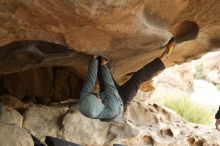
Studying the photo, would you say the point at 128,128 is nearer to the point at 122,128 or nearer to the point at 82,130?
the point at 122,128

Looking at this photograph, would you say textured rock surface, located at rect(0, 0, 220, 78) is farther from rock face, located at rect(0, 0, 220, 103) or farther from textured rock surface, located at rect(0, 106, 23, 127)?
textured rock surface, located at rect(0, 106, 23, 127)

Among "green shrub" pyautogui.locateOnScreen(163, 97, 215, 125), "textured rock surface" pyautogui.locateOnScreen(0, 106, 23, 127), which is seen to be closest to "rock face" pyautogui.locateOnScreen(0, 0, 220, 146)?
"textured rock surface" pyautogui.locateOnScreen(0, 106, 23, 127)

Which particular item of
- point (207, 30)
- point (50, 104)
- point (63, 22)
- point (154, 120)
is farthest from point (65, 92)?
point (63, 22)

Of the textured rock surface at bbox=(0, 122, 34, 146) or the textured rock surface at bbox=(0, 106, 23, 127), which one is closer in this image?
the textured rock surface at bbox=(0, 122, 34, 146)

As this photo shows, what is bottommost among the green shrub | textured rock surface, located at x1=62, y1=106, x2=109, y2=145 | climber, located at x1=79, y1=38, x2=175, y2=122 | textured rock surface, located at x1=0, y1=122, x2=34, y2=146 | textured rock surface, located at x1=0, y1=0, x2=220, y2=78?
the green shrub

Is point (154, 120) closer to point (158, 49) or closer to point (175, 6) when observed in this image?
point (158, 49)

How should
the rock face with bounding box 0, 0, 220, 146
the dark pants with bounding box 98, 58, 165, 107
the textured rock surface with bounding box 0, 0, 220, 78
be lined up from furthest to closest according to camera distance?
the dark pants with bounding box 98, 58, 165, 107
the rock face with bounding box 0, 0, 220, 146
the textured rock surface with bounding box 0, 0, 220, 78

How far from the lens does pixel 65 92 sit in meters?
6.03

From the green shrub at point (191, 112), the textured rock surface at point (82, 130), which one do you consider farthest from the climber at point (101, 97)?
the green shrub at point (191, 112)

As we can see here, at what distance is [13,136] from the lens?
4.32 metres

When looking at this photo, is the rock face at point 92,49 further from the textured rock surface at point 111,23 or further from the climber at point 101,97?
the climber at point 101,97

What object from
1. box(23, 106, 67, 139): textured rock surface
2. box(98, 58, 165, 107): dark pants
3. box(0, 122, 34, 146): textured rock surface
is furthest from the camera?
box(23, 106, 67, 139): textured rock surface

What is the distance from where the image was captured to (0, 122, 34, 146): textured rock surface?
4.24 metres

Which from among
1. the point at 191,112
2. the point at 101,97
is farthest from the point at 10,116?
the point at 191,112
